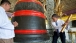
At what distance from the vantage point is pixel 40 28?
1492 mm

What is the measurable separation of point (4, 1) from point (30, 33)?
1.12 ft

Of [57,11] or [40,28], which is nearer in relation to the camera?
[40,28]

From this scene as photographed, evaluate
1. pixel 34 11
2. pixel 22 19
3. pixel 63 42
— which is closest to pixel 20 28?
pixel 22 19

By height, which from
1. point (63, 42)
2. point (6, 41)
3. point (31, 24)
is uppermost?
point (31, 24)

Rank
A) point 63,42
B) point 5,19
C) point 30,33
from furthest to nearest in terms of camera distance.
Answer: point 63,42 < point 30,33 < point 5,19

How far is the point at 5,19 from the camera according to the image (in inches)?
53.1

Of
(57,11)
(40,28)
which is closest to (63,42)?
(57,11)

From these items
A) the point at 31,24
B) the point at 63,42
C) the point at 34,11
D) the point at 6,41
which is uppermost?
the point at 34,11

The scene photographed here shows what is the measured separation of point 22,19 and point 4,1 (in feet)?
0.69

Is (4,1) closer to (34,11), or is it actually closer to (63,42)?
(34,11)

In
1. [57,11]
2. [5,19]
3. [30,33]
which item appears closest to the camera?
[5,19]

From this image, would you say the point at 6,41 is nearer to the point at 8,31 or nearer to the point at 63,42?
the point at 8,31

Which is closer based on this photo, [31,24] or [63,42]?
[31,24]

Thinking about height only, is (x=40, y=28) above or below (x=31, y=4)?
below
